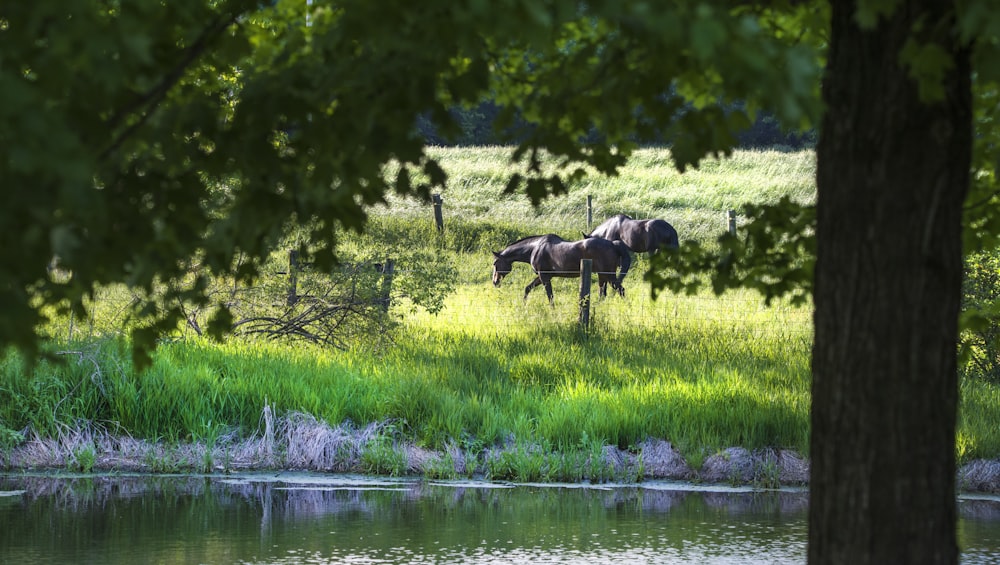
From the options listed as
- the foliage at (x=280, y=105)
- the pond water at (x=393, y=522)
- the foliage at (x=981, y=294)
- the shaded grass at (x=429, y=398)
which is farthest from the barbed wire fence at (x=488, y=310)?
the foliage at (x=280, y=105)

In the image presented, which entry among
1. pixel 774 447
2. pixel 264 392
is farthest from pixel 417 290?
pixel 774 447

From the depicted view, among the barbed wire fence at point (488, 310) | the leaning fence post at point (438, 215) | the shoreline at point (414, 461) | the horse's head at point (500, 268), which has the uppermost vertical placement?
the leaning fence post at point (438, 215)

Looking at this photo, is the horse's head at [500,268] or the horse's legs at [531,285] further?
the horse's head at [500,268]

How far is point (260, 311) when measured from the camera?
15.8m

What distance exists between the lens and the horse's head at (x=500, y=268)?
23.0 meters

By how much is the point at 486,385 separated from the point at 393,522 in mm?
3611

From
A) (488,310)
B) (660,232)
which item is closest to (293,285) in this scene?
(488,310)

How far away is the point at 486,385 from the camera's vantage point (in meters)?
13.2

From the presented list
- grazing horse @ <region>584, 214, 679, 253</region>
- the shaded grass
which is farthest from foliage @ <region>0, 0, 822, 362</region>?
grazing horse @ <region>584, 214, 679, 253</region>

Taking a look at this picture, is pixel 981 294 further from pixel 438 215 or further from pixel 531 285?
pixel 438 215

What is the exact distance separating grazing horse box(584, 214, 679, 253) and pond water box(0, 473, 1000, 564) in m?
16.4

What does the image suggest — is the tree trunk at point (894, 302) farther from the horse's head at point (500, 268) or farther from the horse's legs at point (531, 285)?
Answer: the horse's head at point (500, 268)

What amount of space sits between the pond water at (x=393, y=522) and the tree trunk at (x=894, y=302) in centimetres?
400

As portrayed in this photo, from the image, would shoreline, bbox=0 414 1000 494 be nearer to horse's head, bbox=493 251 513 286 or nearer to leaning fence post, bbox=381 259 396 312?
leaning fence post, bbox=381 259 396 312
